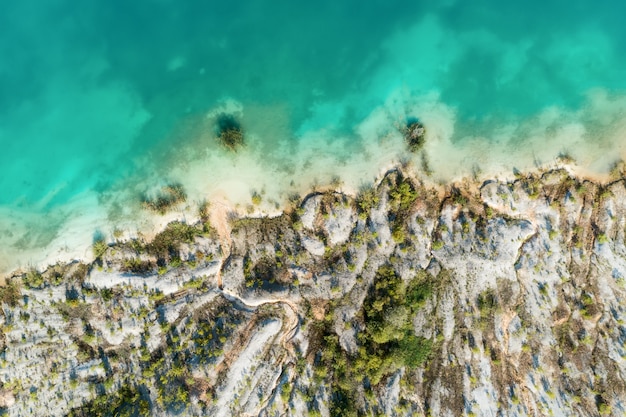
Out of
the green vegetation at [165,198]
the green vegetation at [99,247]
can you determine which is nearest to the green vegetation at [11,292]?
the green vegetation at [99,247]

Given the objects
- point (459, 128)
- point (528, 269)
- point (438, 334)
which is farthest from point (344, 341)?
point (459, 128)

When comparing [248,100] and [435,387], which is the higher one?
[248,100]

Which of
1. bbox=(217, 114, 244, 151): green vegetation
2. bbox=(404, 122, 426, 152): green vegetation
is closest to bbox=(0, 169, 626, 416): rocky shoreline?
bbox=(404, 122, 426, 152): green vegetation

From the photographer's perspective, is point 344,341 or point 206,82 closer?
point 344,341

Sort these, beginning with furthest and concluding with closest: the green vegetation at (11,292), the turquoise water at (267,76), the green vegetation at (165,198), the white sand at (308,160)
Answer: the turquoise water at (267,76) < the green vegetation at (165,198) < the white sand at (308,160) < the green vegetation at (11,292)

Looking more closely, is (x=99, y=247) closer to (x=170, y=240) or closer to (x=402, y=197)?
(x=170, y=240)

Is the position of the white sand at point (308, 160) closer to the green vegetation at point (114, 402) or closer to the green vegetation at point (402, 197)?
the green vegetation at point (402, 197)

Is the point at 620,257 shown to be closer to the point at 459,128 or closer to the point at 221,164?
the point at 459,128
